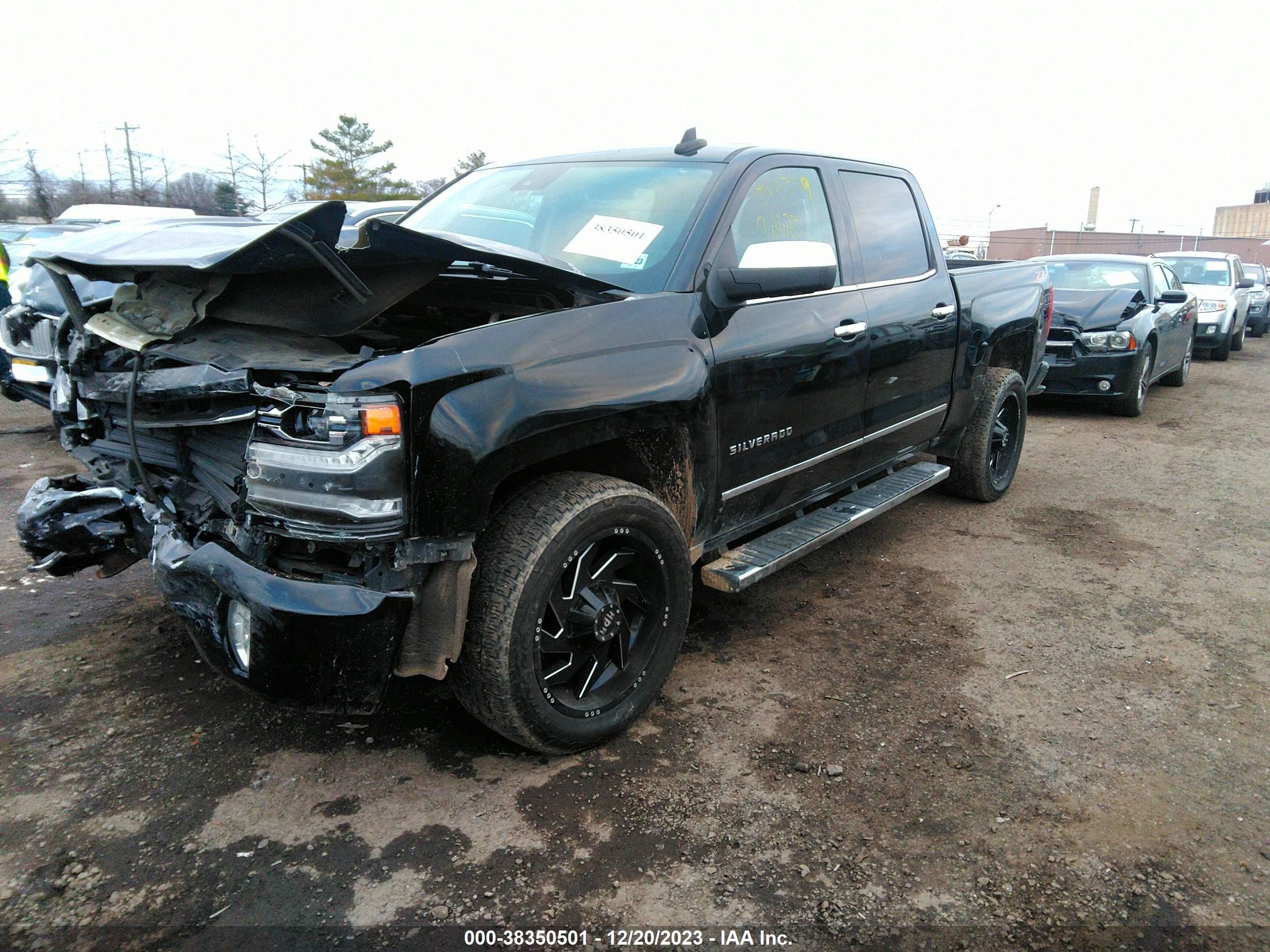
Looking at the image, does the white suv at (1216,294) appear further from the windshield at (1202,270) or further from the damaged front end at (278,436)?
the damaged front end at (278,436)

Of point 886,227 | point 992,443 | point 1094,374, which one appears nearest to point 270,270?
point 886,227

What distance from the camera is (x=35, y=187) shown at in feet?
79.5

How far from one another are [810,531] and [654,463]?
99cm

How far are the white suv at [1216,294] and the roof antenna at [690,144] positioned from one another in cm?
1240

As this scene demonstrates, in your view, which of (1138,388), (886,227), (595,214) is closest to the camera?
(595,214)

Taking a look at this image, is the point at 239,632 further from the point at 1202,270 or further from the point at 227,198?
the point at 227,198

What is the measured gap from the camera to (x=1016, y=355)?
5.75 meters

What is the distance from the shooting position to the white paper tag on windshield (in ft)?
10.4

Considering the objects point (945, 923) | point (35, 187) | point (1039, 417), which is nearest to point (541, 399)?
point (945, 923)

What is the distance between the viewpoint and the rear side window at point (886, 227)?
13.1 ft

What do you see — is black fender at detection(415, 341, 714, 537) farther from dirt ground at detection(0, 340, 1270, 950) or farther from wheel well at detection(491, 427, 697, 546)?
dirt ground at detection(0, 340, 1270, 950)

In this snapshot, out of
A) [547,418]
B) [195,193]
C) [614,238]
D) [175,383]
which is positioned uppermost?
[195,193]

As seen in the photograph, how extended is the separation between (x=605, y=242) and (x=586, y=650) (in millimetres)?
1514

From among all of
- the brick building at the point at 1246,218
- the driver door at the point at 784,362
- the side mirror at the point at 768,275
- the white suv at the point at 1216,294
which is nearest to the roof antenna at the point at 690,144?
the driver door at the point at 784,362
